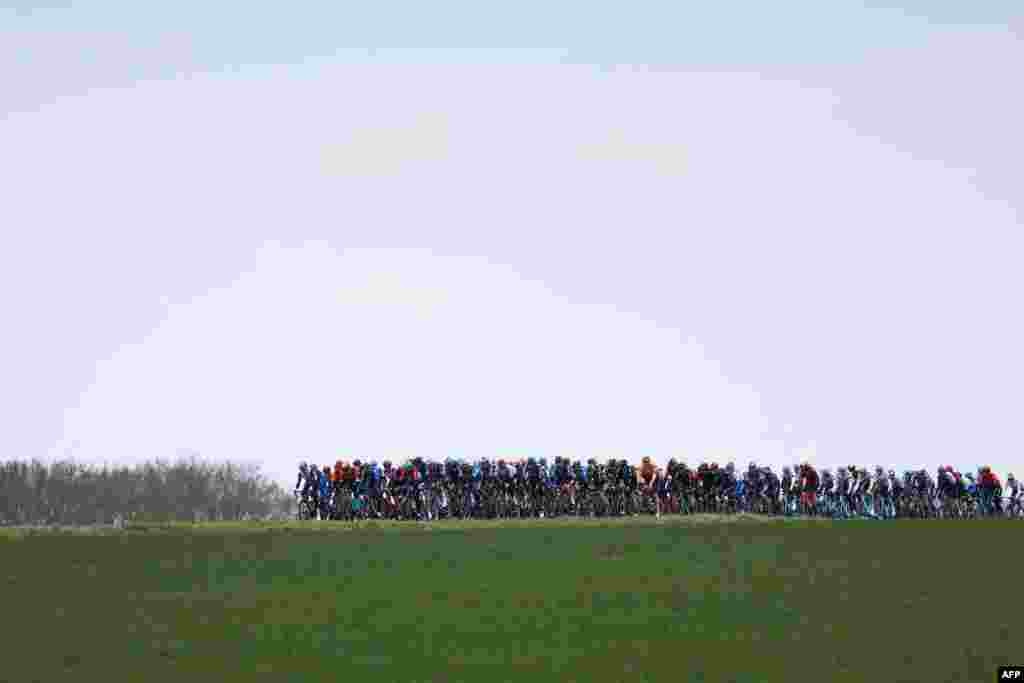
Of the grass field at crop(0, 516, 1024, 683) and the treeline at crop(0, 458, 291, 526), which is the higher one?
the treeline at crop(0, 458, 291, 526)

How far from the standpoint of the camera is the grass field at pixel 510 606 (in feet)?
96.7

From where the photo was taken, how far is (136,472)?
96.9 meters

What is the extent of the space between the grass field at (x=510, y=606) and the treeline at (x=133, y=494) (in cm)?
3694

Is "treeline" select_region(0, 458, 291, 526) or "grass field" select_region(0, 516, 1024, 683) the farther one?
"treeline" select_region(0, 458, 291, 526)

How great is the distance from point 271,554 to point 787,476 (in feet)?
102

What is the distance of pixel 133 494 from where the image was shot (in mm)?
95562

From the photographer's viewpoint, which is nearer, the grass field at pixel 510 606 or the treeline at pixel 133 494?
the grass field at pixel 510 606

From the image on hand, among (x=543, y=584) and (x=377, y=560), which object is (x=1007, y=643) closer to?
(x=543, y=584)

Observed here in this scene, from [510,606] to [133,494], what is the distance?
64.3 meters

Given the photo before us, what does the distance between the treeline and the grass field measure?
36.9m

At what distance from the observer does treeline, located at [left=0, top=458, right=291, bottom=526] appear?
8788 centimetres

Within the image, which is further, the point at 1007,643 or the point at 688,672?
the point at 1007,643

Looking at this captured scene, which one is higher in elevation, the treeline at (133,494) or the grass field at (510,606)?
the treeline at (133,494)

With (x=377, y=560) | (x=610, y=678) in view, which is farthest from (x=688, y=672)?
(x=377, y=560)
